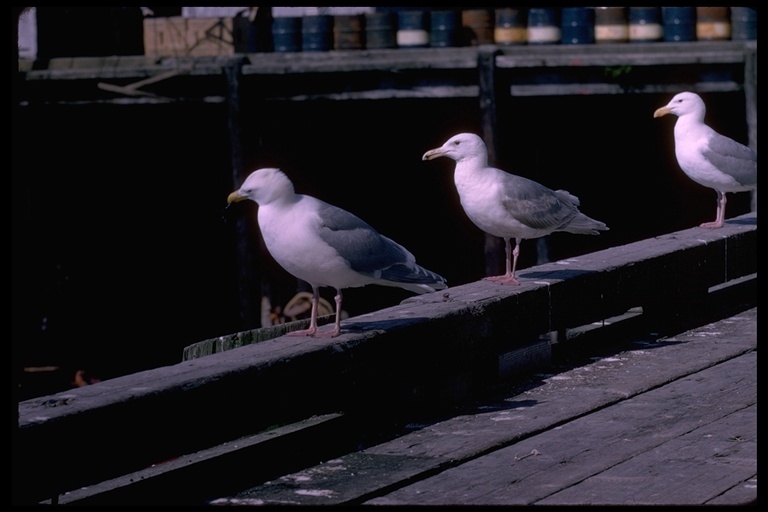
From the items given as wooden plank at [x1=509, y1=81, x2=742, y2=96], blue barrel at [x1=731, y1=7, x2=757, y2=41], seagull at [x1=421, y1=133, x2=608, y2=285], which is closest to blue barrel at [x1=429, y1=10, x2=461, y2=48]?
wooden plank at [x1=509, y1=81, x2=742, y2=96]

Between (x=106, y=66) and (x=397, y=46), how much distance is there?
4.13 m

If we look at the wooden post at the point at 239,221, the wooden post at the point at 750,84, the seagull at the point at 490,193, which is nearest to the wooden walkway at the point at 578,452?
the seagull at the point at 490,193

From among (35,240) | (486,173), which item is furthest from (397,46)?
(486,173)

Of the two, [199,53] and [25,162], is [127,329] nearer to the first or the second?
[25,162]

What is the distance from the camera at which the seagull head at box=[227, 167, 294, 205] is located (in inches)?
206

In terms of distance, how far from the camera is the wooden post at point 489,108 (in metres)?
16.7

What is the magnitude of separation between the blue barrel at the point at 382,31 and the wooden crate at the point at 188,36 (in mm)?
1989

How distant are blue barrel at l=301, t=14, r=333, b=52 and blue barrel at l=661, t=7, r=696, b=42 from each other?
442 centimetres

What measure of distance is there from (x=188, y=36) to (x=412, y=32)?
3276 mm

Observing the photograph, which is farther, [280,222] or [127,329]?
[127,329]

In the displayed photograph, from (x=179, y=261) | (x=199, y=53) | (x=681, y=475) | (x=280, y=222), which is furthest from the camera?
(x=199, y=53)

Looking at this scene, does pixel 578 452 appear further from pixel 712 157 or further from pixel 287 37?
pixel 287 37

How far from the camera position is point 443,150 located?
23.4 feet

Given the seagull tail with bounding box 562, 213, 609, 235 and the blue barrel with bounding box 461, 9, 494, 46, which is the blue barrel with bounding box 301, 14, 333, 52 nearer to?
the blue barrel with bounding box 461, 9, 494, 46
